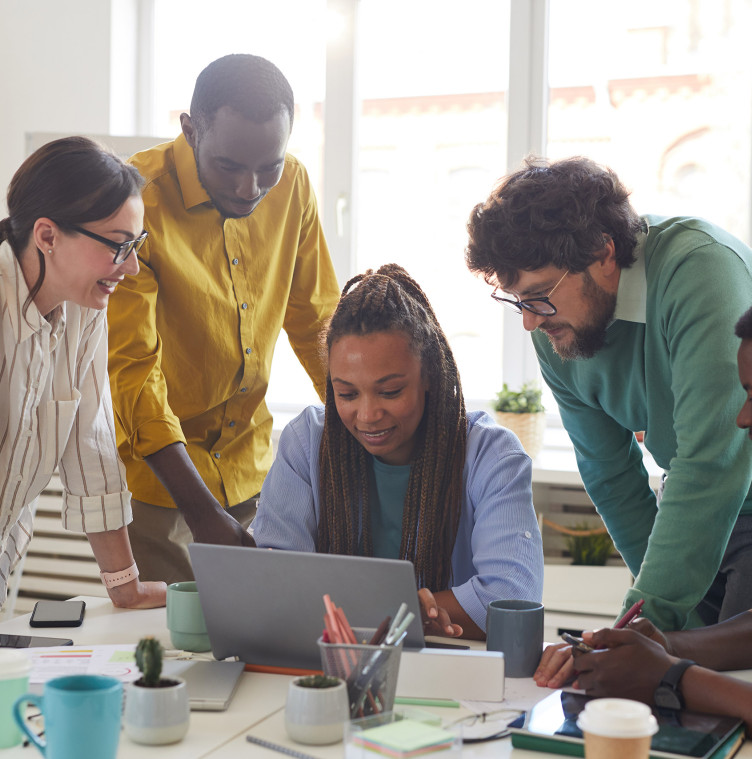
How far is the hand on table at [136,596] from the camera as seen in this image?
168 cm

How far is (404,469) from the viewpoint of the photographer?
178 cm

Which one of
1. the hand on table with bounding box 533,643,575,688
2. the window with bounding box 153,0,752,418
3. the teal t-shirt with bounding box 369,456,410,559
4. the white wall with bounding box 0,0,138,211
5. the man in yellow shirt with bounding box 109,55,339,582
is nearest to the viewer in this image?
the hand on table with bounding box 533,643,575,688

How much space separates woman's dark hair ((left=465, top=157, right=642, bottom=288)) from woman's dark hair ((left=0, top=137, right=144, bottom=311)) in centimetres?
66

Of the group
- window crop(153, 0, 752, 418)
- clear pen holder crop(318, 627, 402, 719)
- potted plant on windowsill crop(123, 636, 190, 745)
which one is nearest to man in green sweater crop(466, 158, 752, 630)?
clear pen holder crop(318, 627, 402, 719)

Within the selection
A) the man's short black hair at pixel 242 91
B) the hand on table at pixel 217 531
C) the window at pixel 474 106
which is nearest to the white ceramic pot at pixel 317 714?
the hand on table at pixel 217 531

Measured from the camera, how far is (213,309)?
2.12 m

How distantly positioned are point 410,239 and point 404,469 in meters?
1.99

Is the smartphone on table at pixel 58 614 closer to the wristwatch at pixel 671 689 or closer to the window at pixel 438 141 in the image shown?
the wristwatch at pixel 671 689

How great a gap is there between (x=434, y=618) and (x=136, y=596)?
0.56 meters

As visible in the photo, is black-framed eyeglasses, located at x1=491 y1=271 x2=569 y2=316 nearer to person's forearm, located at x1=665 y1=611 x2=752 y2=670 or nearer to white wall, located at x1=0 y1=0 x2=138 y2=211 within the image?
person's forearm, located at x1=665 y1=611 x2=752 y2=670

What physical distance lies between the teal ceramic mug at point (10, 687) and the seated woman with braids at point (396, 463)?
0.67 meters

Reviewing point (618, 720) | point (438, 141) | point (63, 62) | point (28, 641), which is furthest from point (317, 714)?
point (63, 62)

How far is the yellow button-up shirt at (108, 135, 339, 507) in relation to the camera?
1.95 metres

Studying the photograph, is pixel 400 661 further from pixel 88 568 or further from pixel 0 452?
pixel 88 568
